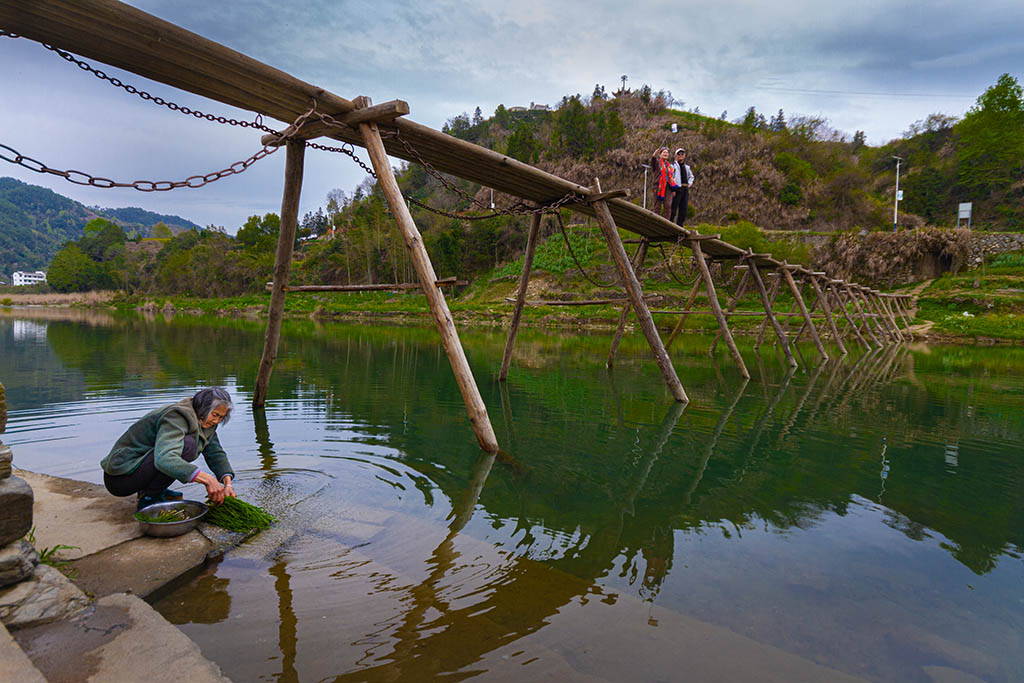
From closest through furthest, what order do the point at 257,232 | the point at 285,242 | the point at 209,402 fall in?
1. the point at 209,402
2. the point at 285,242
3. the point at 257,232

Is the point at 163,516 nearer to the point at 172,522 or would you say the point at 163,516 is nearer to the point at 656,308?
the point at 172,522

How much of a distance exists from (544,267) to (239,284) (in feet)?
136

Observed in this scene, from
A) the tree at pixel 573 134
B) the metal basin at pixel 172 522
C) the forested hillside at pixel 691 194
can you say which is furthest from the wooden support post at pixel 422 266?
the tree at pixel 573 134

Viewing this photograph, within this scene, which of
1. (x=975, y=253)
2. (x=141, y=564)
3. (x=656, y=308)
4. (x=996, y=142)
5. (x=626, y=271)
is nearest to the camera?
(x=141, y=564)

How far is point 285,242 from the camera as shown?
724 cm

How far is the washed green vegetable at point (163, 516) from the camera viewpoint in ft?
11.9

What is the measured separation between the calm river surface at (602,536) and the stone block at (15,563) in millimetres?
668

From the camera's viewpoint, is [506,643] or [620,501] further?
[620,501]

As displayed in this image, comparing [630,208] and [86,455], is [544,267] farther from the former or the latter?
[86,455]

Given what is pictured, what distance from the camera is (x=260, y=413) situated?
8.06m

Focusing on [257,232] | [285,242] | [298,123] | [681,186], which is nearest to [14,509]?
[298,123]

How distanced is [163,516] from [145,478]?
32 cm

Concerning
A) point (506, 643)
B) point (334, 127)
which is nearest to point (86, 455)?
point (334, 127)

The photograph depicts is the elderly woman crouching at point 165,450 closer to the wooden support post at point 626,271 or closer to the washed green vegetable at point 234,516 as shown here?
the washed green vegetable at point 234,516
